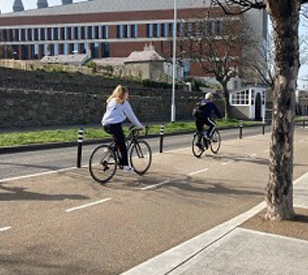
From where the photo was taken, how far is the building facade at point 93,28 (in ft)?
277

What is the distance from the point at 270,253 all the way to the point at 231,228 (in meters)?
0.92

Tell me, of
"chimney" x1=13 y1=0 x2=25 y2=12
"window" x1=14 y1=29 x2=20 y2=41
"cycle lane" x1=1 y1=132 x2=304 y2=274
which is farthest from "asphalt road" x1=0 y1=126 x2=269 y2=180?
"chimney" x1=13 y1=0 x2=25 y2=12

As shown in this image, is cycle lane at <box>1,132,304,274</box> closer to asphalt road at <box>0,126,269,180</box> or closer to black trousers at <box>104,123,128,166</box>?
black trousers at <box>104,123,128,166</box>

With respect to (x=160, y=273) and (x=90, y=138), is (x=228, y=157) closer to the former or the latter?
(x=90, y=138)

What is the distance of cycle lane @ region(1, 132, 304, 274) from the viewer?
15.6ft

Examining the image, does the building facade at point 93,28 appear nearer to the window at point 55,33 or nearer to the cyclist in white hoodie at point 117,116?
the window at point 55,33

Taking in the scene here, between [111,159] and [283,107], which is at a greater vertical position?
[283,107]

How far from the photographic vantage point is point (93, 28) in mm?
88125

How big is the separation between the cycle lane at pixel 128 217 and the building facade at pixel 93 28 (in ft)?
236

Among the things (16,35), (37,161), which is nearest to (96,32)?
(16,35)

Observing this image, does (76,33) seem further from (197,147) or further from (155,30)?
(197,147)

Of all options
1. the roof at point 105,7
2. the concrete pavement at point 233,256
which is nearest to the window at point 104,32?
the roof at point 105,7

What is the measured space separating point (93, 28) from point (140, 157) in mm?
82339

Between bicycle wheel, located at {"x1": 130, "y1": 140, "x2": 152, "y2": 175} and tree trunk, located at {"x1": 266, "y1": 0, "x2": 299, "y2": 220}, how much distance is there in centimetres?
399
